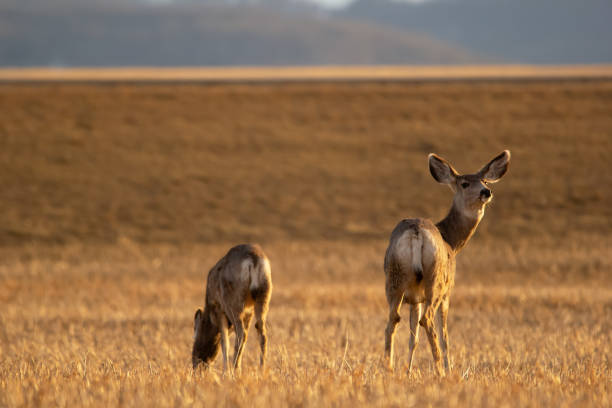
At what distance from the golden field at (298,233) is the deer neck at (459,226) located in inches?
61.2

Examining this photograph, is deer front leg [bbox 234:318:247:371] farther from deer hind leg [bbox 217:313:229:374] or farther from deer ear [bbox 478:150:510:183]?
deer ear [bbox 478:150:510:183]

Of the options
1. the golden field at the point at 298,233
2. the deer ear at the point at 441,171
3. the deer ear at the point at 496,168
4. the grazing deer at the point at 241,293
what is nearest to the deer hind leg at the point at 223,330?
the grazing deer at the point at 241,293

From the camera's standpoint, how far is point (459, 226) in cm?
1037

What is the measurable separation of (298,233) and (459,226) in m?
19.7

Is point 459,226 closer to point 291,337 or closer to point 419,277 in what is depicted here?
point 419,277

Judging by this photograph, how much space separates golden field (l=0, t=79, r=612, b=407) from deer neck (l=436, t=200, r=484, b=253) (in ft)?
5.10

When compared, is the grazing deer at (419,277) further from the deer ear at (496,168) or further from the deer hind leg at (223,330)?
the deer hind leg at (223,330)

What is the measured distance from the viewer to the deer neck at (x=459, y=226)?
33.8 feet

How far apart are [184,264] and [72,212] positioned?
29.0ft

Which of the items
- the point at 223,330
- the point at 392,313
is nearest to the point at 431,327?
the point at 392,313

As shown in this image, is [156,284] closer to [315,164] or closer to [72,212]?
[72,212]

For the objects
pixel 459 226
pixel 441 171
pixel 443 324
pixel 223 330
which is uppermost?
pixel 441 171

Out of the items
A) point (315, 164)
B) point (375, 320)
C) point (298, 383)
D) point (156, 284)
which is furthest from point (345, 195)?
point (298, 383)

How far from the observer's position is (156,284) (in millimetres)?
22203
